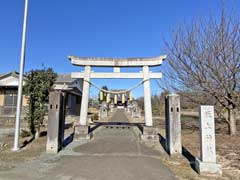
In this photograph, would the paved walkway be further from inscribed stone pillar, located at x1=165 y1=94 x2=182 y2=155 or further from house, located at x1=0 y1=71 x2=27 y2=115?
house, located at x1=0 y1=71 x2=27 y2=115

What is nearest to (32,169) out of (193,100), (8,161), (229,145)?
(8,161)

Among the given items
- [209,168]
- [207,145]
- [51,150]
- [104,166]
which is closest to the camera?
[209,168]

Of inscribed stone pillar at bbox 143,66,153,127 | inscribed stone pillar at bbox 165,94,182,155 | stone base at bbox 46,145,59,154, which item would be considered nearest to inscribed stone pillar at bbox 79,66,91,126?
inscribed stone pillar at bbox 143,66,153,127

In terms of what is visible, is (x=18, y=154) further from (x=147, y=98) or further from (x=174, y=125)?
(x=147, y=98)

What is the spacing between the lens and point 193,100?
11484 millimetres

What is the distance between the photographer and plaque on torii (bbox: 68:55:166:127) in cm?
1078

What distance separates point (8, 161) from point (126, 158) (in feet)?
12.0

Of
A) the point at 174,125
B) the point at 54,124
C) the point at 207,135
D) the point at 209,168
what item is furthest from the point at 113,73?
the point at 209,168

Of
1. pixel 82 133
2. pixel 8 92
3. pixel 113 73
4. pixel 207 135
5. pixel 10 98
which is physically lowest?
pixel 82 133

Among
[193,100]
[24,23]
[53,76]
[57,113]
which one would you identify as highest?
[24,23]

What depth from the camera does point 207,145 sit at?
5.38 m

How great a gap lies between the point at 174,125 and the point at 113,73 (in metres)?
4.82

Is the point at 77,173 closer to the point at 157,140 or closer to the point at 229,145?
the point at 157,140

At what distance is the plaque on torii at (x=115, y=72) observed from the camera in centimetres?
1078
